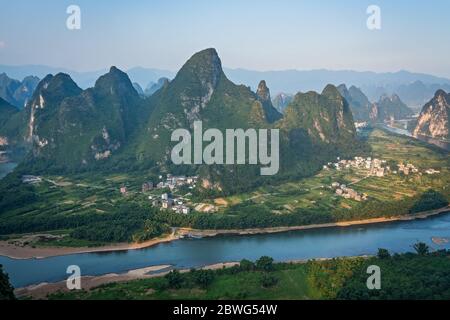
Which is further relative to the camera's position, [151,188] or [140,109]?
[140,109]

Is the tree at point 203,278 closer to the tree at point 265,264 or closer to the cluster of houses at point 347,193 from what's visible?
the tree at point 265,264

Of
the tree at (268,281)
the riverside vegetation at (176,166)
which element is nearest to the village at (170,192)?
the riverside vegetation at (176,166)

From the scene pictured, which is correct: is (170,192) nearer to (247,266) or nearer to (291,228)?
(291,228)

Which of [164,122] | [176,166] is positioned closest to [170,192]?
[176,166]

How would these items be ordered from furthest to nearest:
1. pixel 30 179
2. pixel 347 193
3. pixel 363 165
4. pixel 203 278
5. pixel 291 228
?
1. pixel 363 165
2. pixel 30 179
3. pixel 347 193
4. pixel 291 228
5. pixel 203 278

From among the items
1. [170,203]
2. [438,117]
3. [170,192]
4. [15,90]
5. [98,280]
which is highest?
[15,90]

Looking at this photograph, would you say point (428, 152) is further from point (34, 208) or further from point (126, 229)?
point (34, 208)

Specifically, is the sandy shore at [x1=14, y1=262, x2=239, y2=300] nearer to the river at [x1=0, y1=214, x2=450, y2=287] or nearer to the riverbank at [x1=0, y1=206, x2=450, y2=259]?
the river at [x1=0, y1=214, x2=450, y2=287]

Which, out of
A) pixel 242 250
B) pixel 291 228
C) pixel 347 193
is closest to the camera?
pixel 242 250
